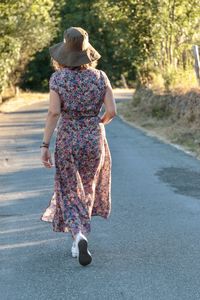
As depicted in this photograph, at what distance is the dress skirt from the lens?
5.71 meters

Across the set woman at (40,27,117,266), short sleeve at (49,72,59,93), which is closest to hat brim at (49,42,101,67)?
woman at (40,27,117,266)

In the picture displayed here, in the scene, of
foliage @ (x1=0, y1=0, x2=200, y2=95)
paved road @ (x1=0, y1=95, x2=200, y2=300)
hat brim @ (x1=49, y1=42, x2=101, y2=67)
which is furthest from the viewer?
foliage @ (x1=0, y1=0, x2=200, y2=95)

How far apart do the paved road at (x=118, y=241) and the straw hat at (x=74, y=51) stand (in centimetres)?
163

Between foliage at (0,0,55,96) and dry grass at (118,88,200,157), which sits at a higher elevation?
foliage at (0,0,55,96)

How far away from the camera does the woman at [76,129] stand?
5621 millimetres

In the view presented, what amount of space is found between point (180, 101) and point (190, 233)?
12566 millimetres

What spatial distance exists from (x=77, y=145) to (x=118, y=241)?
122cm

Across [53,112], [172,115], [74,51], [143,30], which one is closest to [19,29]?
[143,30]

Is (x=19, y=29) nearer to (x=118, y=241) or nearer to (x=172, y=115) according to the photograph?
(x=172, y=115)

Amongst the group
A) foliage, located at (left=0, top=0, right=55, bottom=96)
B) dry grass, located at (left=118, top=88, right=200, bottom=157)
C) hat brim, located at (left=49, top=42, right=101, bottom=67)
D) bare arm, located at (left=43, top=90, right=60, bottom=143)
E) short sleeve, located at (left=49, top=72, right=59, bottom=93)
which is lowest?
dry grass, located at (left=118, top=88, right=200, bottom=157)

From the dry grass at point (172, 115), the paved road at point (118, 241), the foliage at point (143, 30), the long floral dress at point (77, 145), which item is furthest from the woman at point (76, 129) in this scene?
the foliage at point (143, 30)

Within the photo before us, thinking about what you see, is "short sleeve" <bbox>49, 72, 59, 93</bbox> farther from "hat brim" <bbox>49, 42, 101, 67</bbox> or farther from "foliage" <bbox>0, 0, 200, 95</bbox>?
"foliage" <bbox>0, 0, 200, 95</bbox>

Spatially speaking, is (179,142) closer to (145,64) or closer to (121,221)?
(121,221)

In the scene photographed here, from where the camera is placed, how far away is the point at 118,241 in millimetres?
6488
